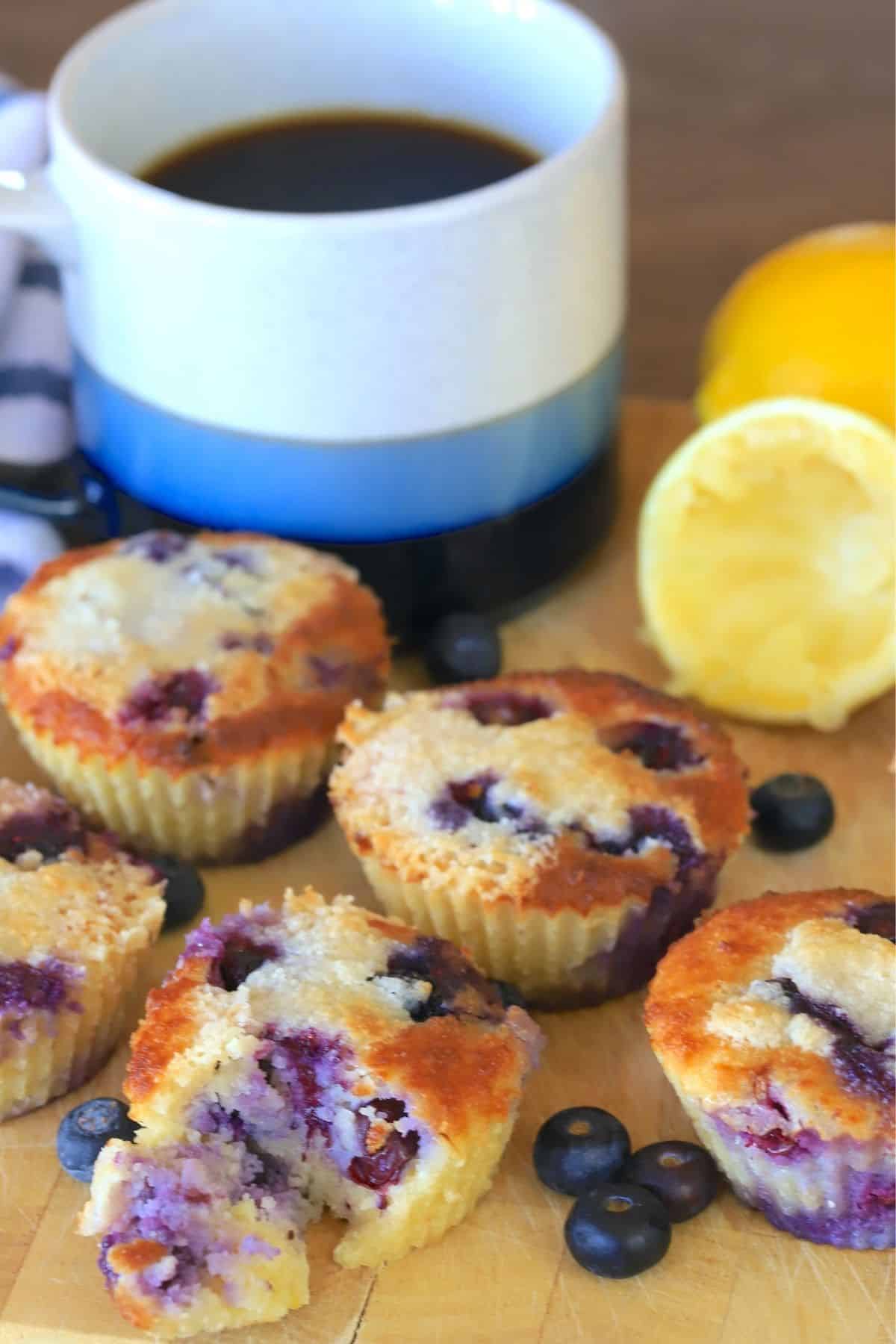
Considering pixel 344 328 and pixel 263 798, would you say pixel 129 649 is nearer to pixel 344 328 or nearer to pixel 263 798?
pixel 263 798

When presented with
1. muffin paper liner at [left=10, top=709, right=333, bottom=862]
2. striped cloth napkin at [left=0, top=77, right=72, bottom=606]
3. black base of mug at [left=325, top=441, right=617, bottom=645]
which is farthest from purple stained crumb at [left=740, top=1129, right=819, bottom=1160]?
striped cloth napkin at [left=0, top=77, right=72, bottom=606]

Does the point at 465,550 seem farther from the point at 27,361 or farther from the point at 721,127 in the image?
the point at 721,127

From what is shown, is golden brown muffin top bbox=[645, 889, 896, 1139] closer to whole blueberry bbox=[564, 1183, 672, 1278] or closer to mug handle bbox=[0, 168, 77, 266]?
whole blueberry bbox=[564, 1183, 672, 1278]

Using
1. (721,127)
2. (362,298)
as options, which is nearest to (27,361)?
(362,298)

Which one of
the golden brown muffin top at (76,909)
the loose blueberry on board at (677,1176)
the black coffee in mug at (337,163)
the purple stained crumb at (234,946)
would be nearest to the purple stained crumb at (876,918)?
the loose blueberry on board at (677,1176)

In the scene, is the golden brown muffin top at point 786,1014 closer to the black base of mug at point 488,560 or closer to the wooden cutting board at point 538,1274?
the wooden cutting board at point 538,1274

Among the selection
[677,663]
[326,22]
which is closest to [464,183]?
[326,22]

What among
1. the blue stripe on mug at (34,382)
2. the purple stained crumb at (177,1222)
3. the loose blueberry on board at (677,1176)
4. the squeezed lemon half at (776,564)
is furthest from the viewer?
the blue stripe on mug at (34,382)
